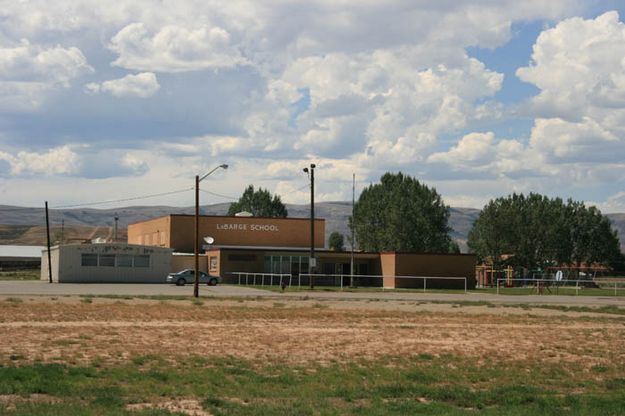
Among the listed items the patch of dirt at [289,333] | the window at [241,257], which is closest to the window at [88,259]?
the window at [241,257]

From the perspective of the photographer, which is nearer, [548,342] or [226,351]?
[226,351]

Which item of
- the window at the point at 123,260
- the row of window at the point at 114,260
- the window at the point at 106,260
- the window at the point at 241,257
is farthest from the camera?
the window at the point at 241,257

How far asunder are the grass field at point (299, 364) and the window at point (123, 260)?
147ft

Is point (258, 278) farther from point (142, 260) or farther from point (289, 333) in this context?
point (289, 333)

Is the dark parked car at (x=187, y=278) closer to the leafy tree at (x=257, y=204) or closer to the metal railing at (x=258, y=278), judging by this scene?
the metal railing at (x=258, y=278)

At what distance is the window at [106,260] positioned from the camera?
79.1m

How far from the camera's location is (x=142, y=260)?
80938 millimetres

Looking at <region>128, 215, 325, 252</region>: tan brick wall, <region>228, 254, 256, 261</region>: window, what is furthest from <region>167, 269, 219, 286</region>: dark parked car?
<region>128, 215, 325, 252</region>: tan brick wall

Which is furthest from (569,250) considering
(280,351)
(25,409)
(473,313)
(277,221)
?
(25,409)

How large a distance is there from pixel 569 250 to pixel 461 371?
378ft

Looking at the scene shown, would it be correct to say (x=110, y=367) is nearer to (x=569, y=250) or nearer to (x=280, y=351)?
(x=280, y=351)

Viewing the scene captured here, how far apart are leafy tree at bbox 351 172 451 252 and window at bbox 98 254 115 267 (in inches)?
1902

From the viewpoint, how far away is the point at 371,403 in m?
16.1

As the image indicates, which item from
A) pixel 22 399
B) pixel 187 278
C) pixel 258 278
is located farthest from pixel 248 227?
pixel 22 399
